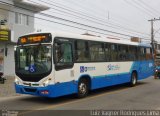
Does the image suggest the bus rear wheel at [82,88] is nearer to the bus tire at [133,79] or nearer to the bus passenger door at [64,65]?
the bus passenger door at [64,65]

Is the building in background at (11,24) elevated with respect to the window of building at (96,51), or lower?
elevated

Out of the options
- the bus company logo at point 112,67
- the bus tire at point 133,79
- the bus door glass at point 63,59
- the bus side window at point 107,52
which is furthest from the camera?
the bus tire at point 133,79

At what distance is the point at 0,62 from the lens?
27969 millimetres

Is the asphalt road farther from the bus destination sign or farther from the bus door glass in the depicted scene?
the bus destination sign

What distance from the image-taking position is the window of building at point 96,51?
574 inches

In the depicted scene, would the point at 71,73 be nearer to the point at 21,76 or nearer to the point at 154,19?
the point at 21,76

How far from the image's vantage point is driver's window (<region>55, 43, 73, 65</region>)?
1209 centimetres

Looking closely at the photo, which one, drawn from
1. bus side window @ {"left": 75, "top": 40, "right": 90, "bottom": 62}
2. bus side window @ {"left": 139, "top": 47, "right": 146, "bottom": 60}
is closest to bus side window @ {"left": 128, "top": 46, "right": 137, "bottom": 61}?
bus side window @ {"left": 139, "top": 47, "right": 146, "bottom": 60}

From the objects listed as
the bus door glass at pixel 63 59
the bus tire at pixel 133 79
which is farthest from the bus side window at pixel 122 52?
the bus door glass at pixel 63 59

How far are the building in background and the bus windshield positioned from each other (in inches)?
559

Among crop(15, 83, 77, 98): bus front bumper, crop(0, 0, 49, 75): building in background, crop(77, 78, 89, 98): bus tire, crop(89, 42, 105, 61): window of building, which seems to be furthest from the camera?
crop(0, 0, 49, 75): building in background

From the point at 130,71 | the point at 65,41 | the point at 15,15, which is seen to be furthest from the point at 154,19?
the point at 65,41

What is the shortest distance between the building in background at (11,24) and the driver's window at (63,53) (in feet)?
48.4

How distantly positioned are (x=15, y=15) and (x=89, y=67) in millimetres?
17834
